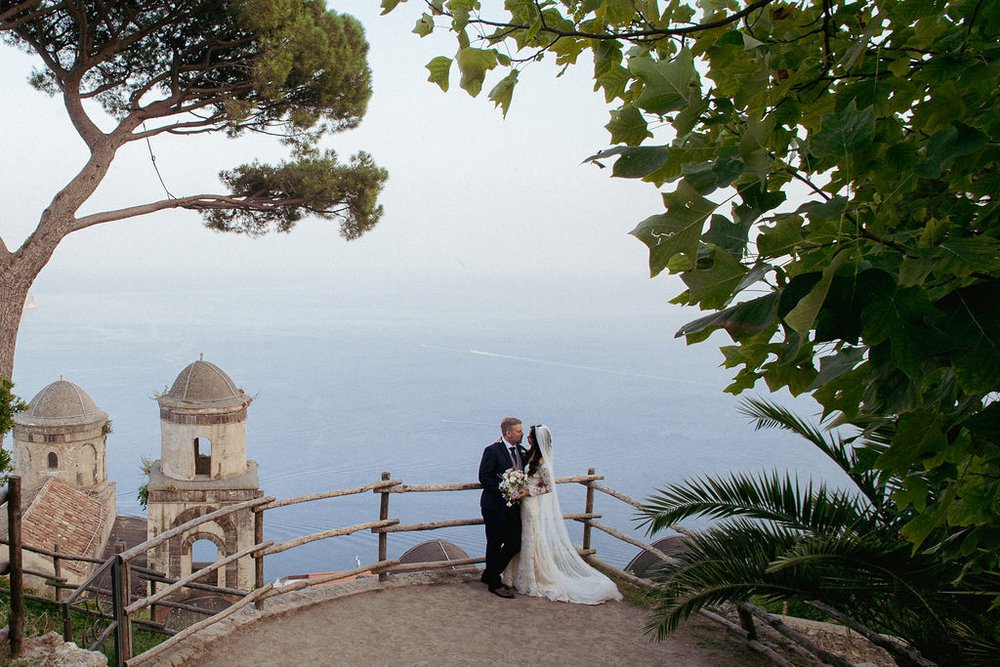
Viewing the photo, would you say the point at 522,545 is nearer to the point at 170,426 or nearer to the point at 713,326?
the point at 713,326

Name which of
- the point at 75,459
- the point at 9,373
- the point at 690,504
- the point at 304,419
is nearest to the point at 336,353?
the point at 304,419

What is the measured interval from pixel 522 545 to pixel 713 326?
196 inches

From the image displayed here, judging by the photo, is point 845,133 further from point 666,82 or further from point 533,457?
point 533,457

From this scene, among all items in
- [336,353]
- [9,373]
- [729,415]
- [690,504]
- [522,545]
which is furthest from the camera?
[336,353]

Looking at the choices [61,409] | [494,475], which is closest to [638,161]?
[494,475]

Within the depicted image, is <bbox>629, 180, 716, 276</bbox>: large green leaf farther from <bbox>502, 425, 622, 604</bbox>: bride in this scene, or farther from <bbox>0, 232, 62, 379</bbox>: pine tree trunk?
<bbox>0, 232, 62, 379</bbox>: pine tree trunk

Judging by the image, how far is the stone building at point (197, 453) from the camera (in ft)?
56.4

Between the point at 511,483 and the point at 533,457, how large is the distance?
0.31m

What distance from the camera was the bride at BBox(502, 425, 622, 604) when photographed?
5.68 m

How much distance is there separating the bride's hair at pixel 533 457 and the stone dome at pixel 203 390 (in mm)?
12918

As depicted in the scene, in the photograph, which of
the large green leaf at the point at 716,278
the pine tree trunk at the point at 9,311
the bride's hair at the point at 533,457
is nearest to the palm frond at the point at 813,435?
the bride's hair at the point at 533,457

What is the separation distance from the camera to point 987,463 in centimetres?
147

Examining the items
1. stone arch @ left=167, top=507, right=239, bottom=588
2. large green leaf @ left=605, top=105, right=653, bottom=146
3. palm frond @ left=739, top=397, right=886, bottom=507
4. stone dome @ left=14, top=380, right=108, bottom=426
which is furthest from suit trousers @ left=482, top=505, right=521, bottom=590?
stone dome @ left=14, top=380, right=108, bottom=426

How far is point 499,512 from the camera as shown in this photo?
226 inches
